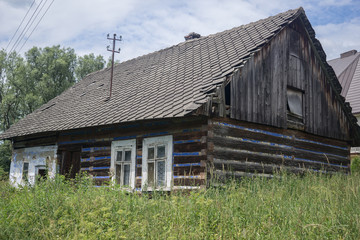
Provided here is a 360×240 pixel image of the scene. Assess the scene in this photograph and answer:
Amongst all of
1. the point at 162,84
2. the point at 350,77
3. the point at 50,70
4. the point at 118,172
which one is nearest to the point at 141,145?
the point at 118,172

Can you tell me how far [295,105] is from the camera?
1237 cm

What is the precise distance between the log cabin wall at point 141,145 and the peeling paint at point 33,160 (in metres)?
0.60

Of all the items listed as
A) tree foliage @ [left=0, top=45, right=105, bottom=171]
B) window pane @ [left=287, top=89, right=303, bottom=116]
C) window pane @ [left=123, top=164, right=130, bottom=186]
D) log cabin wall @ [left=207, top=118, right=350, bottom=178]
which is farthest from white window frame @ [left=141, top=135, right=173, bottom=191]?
tree foliage @ [left=0, top=45, right=105, bottom=171]

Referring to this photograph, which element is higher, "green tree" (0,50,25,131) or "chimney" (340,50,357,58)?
"chimney" (340,50,357,58)

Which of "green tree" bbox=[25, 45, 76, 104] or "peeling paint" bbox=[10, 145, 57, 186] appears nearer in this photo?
"peeling paint" bbox=[10, 145, 57, 186]

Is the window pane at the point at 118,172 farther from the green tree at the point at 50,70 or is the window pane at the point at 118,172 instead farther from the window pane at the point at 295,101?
the green tree at the point at 50,70

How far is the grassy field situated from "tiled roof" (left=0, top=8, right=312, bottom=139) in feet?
9.99

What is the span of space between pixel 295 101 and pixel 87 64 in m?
24.4

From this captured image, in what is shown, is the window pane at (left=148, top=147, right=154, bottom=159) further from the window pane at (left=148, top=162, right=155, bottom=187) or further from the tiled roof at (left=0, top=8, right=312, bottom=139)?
the tiled roof at (left=0, top=8, right=312, bottom=139)

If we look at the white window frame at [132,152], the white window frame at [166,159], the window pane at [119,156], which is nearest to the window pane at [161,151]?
the white window frame at [166,159]

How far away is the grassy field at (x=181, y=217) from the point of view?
16.9 ft

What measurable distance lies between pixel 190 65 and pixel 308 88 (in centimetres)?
405

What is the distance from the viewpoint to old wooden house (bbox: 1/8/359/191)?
9719 mm

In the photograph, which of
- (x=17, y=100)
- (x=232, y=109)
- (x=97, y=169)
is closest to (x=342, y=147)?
(x=232, y=109)
